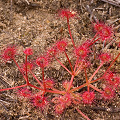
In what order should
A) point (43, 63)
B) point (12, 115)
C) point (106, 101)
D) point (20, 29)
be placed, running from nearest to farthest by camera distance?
point (43, 63), point (12, 115), point (106, 101), point (20, 29)

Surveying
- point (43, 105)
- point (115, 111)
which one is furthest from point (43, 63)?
point (115, 111)

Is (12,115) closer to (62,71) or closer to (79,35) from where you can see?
(62,71)

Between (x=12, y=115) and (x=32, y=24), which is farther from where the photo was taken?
(x=32, y=24)

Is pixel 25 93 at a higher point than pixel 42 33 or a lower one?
lower

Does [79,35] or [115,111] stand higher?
[79,35]

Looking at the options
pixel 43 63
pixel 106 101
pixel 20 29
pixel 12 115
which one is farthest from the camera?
pixel 20 29

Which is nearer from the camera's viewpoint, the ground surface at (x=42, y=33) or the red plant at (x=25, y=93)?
the red plant at (x=25, y=93)

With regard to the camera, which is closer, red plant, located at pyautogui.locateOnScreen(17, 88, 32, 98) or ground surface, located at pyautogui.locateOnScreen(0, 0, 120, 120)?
red plant, located at pyautogui.locateOnScreen(17, 88, 32, 98)

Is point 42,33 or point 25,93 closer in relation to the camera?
point 25,93
